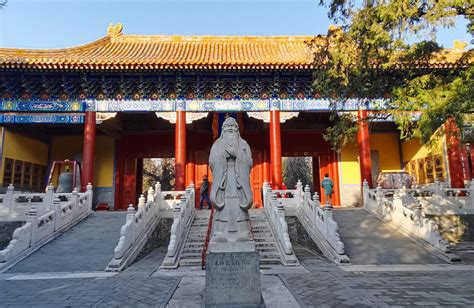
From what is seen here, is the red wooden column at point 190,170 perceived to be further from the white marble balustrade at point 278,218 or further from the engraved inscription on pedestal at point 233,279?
the engraved inscription on pedestal at point 233,279

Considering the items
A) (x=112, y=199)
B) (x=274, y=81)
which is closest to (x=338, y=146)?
(x=274, y=81)

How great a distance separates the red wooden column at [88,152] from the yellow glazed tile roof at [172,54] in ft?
6.28

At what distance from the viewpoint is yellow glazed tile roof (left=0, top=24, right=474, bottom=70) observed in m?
10.5

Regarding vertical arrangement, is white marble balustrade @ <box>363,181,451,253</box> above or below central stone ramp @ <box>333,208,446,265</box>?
above

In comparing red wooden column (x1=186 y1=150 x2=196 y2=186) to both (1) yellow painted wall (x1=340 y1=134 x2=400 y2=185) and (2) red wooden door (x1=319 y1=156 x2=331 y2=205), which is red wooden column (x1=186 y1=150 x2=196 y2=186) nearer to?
(2) red wooden door (x1=319 y1=156 x2=331 y2=205)

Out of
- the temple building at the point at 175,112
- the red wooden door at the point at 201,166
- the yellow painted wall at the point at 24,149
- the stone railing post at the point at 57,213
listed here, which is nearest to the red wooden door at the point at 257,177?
the temple building at the point at 175,112

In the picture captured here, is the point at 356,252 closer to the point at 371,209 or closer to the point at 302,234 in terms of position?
the point at 302,234

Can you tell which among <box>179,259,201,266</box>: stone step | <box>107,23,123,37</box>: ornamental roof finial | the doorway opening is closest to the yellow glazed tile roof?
Answer: <box>107,23,123,37</box>: ornamental roof finial

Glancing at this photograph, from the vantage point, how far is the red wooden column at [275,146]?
445 inches

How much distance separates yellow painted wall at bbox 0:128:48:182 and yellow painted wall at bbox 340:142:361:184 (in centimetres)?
1296

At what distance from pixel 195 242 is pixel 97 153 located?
8.73 m

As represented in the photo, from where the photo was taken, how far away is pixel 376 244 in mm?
7770

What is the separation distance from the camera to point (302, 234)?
Answer: 889 centimetres

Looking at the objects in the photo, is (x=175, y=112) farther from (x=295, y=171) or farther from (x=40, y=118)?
(x=295, y=171)
